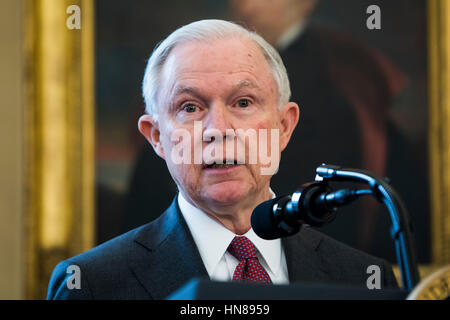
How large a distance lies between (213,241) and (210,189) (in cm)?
21

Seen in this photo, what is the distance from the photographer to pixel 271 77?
105 inches

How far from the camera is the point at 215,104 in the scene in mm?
2527

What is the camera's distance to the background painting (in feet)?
12.1

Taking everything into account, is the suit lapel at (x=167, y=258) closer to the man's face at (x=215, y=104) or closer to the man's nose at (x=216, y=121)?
the man's face at (x=215, y=104)

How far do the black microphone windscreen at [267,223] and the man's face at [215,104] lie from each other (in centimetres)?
82

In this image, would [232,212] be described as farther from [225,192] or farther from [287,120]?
[287,120]

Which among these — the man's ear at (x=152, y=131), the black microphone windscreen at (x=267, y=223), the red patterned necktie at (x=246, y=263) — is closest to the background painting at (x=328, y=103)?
the man's ear at (x=152, y=131)

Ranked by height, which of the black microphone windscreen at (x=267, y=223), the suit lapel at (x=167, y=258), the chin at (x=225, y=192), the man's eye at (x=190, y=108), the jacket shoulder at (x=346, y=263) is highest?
the man's eye at (x=190, y=108)

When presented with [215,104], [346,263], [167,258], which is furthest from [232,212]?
[346,263]

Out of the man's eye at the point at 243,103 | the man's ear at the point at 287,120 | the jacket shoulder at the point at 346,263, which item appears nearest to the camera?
the man's eye at the point at 243,103

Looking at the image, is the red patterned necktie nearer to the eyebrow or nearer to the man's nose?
the man's nose

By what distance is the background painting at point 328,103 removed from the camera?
3674 mm

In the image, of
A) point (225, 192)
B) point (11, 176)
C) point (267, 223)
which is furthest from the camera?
point (11, 176)
